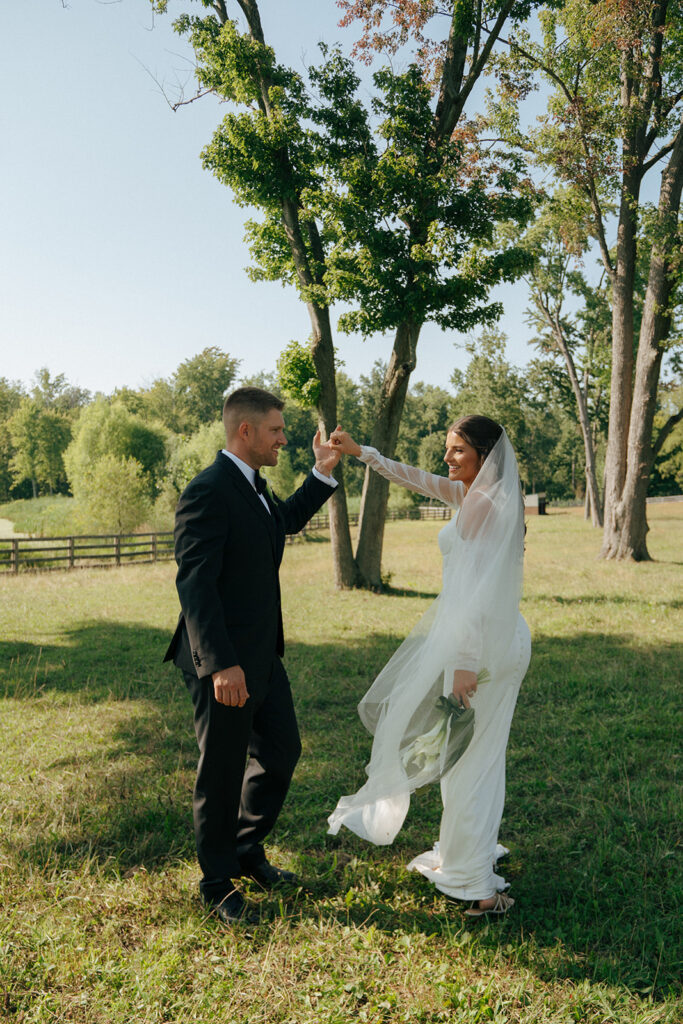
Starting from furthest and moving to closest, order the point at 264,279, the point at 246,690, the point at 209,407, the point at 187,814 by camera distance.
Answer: the point at 209,407 → the point at 264,279 → the point at 187,814 → the point at 246,690

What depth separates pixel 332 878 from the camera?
3.95 meters

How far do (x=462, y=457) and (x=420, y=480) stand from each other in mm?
784

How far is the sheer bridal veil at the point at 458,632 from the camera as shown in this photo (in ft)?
11.7

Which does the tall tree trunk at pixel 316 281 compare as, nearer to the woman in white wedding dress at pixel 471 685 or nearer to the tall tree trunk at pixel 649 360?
the tall tree trunk at pixel 649 360

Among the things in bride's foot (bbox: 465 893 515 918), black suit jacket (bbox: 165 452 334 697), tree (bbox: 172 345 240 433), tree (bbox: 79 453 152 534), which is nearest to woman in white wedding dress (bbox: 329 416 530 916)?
bride's foot (bbox: 465 893 515 918)

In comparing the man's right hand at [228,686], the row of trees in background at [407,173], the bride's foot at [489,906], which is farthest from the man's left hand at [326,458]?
the row of trees in background at [407,173]

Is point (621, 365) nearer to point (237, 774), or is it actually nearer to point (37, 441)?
point (237, 774)

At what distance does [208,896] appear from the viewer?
11.8 feet

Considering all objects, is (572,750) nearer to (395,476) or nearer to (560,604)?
(395,476)

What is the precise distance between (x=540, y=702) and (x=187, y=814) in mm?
4144

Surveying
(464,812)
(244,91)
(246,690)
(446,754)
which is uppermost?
(244,91)

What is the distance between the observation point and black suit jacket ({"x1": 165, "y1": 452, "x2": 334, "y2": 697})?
3361 mm

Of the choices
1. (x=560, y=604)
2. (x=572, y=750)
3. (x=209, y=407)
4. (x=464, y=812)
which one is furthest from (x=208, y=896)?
(x=209, y=407)

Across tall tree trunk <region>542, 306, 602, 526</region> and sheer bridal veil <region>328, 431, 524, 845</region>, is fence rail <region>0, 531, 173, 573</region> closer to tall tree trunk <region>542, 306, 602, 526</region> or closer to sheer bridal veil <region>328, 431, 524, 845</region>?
sheer bridal veil <region>328, 431, 524, 845</region>
